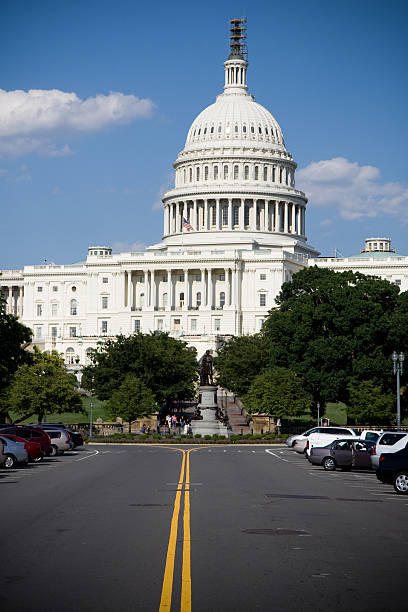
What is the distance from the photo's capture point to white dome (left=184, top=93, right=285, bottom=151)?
610 ft

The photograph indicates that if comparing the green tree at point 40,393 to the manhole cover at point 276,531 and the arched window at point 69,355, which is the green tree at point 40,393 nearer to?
the manhole cover at point 276,531

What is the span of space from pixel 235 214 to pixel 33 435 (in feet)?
444

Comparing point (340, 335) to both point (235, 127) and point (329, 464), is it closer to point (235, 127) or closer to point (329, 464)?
point (329, 464)

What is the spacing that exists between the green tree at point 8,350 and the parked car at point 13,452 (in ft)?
Result: 140

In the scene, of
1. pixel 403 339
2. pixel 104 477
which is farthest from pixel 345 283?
A: pixel 104 477

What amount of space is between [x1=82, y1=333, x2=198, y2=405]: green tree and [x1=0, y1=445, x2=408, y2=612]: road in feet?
217

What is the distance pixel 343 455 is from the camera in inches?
1754

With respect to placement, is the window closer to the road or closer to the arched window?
the arched window

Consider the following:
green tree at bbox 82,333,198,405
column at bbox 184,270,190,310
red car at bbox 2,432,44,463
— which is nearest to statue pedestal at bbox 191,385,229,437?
green tree at bbox 82,333,198,405

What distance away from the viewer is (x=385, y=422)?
8675 centimetres

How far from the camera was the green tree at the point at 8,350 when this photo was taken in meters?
86.6

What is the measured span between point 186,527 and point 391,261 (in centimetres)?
16073

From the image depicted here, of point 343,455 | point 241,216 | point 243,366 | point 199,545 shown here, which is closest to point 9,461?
point 343,455

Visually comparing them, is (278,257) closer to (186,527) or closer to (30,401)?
(30,401)
